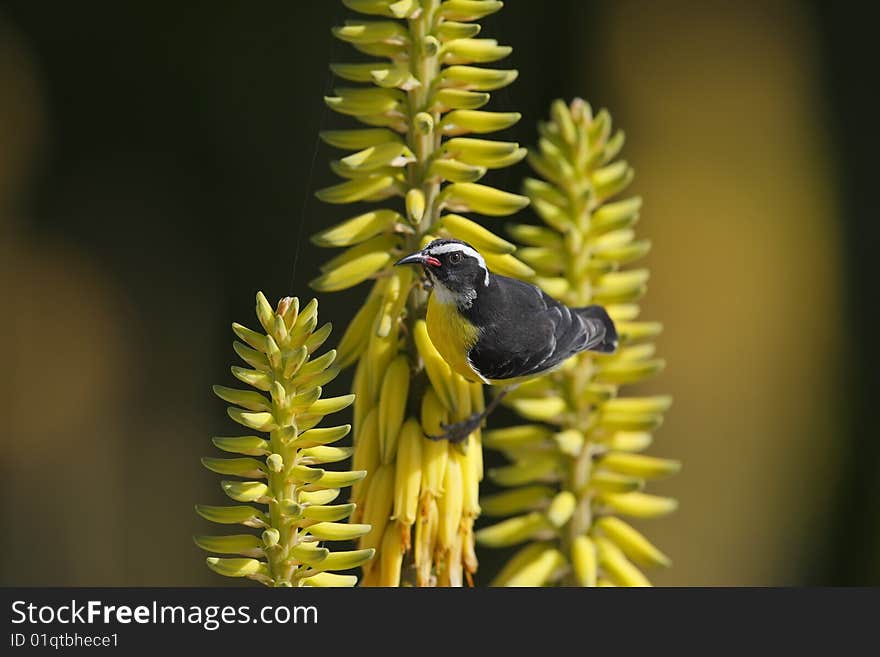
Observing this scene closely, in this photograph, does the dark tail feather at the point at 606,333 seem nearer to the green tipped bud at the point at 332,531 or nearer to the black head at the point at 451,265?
the black head at the point at 451,265

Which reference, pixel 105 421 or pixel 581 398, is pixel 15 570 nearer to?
pixel 105 421

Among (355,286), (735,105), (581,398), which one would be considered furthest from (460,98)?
(735,105)

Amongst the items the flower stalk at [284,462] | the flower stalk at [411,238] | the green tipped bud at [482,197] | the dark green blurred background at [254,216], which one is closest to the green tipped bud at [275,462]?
the flower stalk at [284,462]

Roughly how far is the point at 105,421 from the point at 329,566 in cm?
308

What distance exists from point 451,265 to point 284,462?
1.46 feet

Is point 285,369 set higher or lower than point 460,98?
lower

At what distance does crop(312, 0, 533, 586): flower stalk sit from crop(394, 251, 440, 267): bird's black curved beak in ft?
0.11

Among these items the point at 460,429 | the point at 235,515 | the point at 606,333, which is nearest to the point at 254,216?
the point at 606,333

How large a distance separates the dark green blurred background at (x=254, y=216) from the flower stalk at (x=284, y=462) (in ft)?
8.25

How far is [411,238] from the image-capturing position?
1562mm

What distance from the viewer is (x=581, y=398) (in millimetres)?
1812

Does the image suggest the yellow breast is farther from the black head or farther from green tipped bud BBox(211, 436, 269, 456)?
green tipped bud BBox(211, 436, 269, 456)

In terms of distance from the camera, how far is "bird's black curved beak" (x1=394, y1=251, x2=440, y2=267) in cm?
150

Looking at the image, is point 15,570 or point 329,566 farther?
point 15,570
